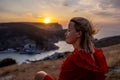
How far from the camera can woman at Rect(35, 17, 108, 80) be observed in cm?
390

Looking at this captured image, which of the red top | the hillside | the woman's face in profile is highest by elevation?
the woman's face in profile

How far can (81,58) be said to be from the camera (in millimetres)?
3852

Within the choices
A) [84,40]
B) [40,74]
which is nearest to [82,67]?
[84,40]

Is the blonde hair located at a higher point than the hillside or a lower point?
higher

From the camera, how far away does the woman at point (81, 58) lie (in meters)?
3.90

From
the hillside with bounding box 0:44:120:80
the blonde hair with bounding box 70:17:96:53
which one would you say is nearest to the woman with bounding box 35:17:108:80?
the blonde hair with bounding box 70:17:96:53

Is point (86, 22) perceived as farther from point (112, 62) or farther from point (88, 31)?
point (112, 62)

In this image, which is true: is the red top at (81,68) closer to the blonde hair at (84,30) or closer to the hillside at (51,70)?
the blonde hair at (84,30)

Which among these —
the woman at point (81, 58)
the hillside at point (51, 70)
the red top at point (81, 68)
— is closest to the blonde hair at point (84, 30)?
the woman at point (81, 58)

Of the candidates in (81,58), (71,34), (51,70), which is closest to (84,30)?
(71,34)

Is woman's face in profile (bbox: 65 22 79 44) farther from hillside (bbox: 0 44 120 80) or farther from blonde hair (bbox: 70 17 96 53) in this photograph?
hillside (bbox: 0 44 120 80)

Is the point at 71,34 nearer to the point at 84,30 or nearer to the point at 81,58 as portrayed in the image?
the point at 84,30

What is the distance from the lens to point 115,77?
11008mm

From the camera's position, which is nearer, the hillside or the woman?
the woman
